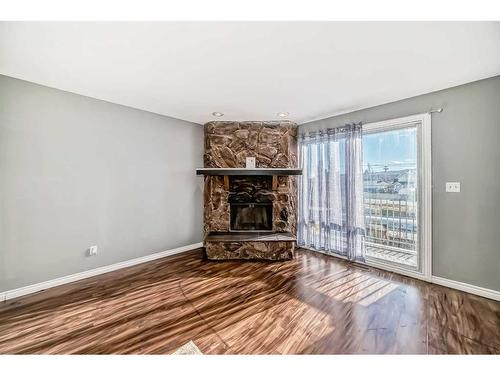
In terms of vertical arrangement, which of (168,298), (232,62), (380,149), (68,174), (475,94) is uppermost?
(232,62)

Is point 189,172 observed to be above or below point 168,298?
above

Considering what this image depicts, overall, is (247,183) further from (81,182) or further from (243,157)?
(81,182)

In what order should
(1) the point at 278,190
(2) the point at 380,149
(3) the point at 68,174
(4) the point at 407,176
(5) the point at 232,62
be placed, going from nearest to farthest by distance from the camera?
(5) the point at 232,62 < (3) the point at 68,174 < (4) the point at 407,176 < (2) the point at 380,149 < (1) the point at 278,190

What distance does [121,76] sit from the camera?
230cm

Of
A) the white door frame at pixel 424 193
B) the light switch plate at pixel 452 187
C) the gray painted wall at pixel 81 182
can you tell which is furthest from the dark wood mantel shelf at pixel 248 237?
the light switch plate at pixel 452 187

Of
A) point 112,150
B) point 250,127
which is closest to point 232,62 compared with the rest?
point 250,127

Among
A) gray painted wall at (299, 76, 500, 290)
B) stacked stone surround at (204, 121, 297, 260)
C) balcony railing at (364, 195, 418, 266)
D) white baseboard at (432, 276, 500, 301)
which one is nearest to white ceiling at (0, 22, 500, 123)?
gray painted wall at (299, 76, 500, 290)

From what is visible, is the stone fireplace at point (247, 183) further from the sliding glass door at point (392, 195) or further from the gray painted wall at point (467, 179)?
Result: the gray painted wall at point (467, 179)

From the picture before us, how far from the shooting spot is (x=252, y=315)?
2.05 m

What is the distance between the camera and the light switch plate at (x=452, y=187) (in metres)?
2.53

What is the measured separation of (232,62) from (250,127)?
6.39 ft

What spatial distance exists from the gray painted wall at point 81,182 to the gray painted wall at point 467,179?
375 centimetres

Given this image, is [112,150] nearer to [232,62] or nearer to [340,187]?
[232,62]

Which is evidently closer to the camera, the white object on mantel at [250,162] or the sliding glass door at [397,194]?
the sliding glass door at [397,194]
